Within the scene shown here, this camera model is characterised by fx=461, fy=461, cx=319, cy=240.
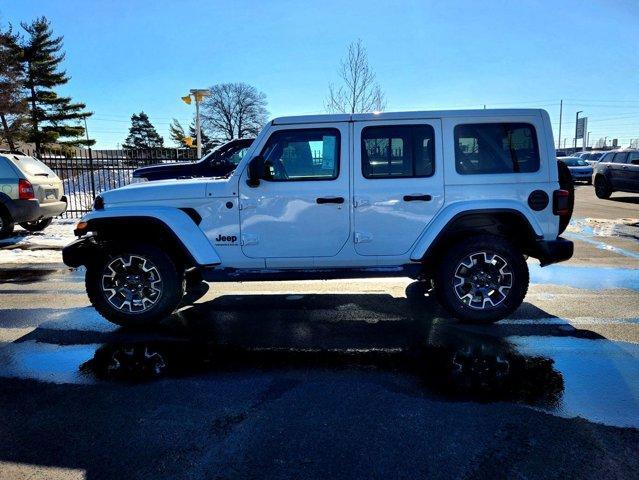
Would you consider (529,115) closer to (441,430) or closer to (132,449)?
(441,430)

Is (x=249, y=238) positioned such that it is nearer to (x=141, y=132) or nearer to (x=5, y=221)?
(x=5, y=221)

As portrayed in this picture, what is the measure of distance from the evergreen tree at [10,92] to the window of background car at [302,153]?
35.8 meters

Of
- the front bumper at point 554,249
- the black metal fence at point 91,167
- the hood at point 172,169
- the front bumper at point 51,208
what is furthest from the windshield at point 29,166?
the front bumper at point 554,249

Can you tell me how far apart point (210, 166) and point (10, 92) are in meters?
31.4

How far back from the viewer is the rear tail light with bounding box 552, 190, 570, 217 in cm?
458

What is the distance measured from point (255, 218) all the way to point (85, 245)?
1773 millimetres

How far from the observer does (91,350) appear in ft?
13.7

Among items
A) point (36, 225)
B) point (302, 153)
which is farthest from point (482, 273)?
point (36, 225)

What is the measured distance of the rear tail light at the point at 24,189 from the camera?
9625 millimetres

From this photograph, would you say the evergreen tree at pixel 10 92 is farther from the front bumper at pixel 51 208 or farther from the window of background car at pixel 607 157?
the window of background car at pixel 607 157

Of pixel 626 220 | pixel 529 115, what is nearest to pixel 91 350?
pixel 529 115

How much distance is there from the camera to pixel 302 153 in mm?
4711

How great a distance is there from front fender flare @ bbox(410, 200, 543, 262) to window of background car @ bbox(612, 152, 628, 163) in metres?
15.8

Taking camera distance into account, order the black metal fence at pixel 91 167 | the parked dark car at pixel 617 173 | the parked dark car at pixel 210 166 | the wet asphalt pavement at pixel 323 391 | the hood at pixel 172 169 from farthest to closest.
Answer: the parked dark car at pixel 617 173 → the black metal fence at pixel 91 167 → the hood at pixel 172 169 → the parked dark car at pixel 210 166 → the wet asphalt pavement at pixel 323 391
